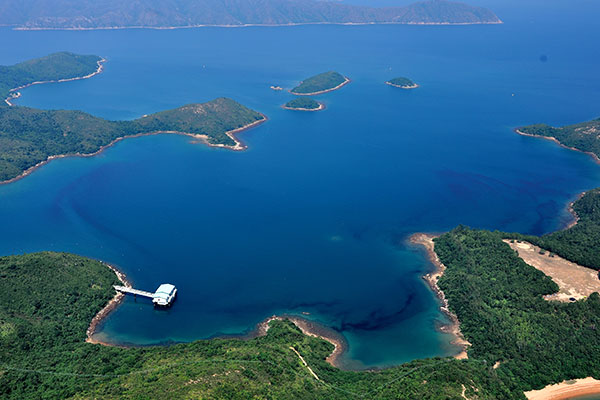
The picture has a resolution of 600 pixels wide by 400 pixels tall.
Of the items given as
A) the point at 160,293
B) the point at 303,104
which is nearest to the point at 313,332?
the point at 160,293

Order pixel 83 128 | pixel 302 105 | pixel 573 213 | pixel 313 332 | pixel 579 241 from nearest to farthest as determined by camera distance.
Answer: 1. pixel 313 332
2. pixel 579 241
3. pixel 573 213
4. pixel 83 128
5. pixel 302 105

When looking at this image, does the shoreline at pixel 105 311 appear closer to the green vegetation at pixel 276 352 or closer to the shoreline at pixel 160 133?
the green vegetation at pixel 276 352

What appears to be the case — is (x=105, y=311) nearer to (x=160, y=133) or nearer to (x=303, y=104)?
(x=160, y=133)

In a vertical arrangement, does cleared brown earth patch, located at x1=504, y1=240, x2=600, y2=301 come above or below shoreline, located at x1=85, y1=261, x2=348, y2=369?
above

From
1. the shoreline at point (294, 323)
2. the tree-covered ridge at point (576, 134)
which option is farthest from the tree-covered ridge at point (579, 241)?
the tree-covered ridge at point (576, 134)

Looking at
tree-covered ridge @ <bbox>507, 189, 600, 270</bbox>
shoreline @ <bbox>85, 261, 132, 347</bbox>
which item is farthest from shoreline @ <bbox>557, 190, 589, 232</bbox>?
shoreline @ <bbox>85, 261, 132, 347</bbox>

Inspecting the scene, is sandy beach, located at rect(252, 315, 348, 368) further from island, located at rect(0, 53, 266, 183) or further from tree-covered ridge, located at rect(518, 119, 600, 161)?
tree-covered ridge, located at rect(518, 119, 600, 161)
